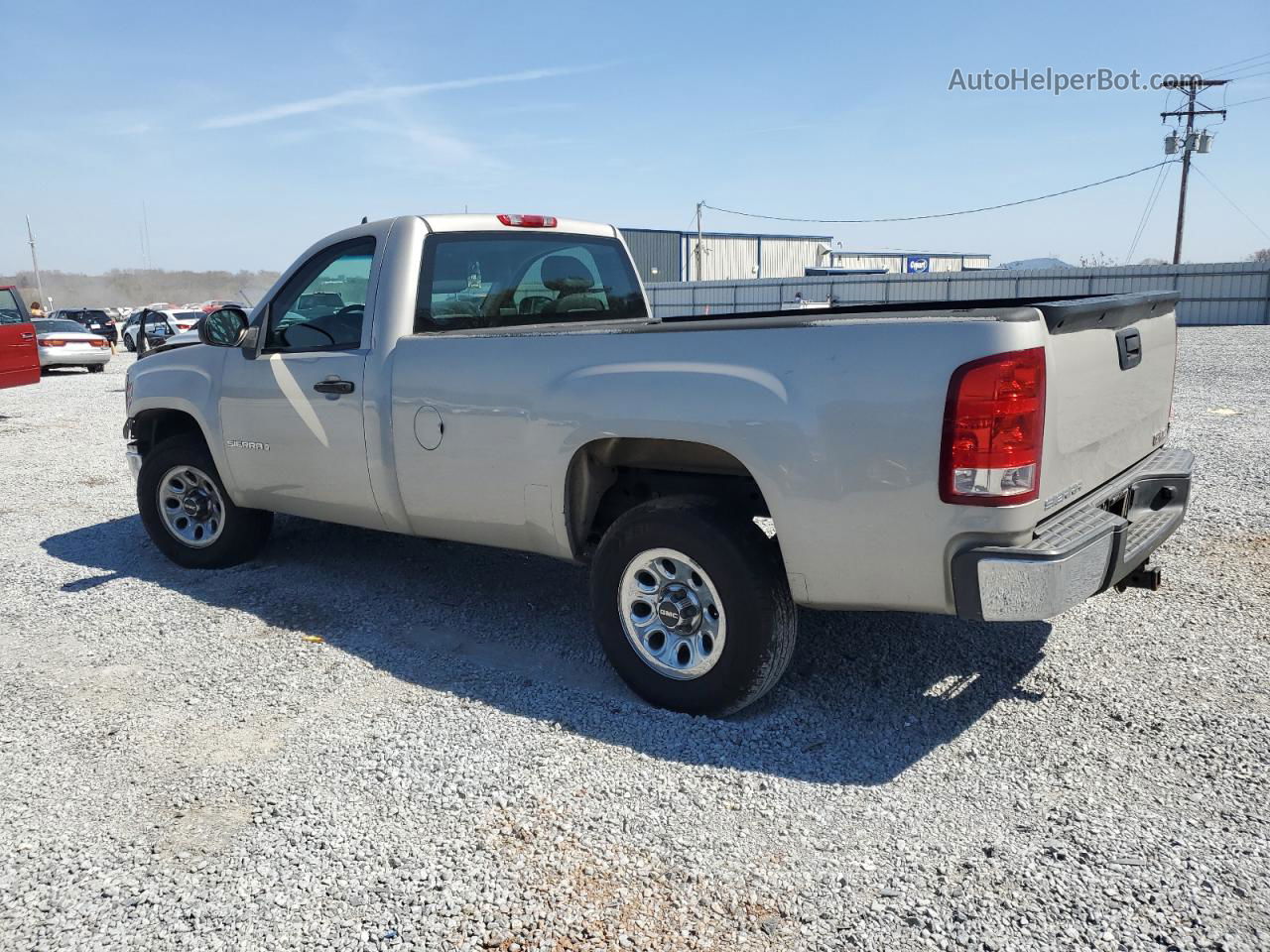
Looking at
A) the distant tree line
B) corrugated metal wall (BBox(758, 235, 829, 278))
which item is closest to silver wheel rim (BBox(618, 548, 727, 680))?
corrugated metal wall (BBox(758, 235, 829, 278))

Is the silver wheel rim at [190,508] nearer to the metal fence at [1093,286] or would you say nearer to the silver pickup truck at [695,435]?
the silver pickup truck at [695,435]

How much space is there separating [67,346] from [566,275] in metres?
21.5

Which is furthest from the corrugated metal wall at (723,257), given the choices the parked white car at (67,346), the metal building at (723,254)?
the parked white car at (67,346)

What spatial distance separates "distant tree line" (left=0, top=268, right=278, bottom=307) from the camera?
136375 millimetres

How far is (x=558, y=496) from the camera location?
157 inches

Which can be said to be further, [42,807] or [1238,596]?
Result: [1238,596]

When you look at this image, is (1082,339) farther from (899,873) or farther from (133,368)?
(133,368)

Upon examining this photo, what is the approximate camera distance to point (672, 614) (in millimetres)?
3711

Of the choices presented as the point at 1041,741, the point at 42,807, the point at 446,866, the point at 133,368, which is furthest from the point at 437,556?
the point at 1041,741

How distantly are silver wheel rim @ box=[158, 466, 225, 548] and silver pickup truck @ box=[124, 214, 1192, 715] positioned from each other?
286 mm

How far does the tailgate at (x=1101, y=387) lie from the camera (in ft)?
10.0

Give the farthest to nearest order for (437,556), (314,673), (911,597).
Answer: (437,556) → (314,673) → (911,597)

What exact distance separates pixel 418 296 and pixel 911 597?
2.75m

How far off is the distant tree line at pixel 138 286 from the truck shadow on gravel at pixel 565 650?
136m
